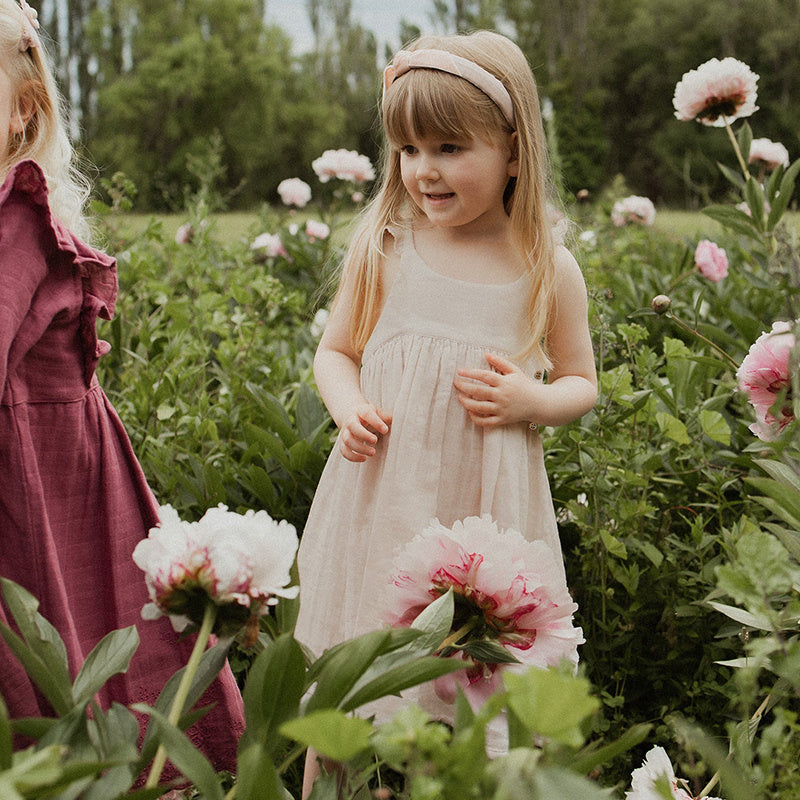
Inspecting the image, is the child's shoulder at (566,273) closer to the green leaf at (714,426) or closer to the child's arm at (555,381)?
the child's arm at (555,381)

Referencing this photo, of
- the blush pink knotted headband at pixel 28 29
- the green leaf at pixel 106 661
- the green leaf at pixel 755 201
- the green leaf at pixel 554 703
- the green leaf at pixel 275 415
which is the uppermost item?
A: the blush pink knotted headband at pixel 28 29

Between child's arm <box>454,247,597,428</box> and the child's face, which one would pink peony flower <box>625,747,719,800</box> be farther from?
the child's face

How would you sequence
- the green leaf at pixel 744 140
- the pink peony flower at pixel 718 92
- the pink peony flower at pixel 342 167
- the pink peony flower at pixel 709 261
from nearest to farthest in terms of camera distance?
1. the green leaf at pixel 744 140
2. the pink peony flower at pixel 718 92
3. the pink peony flower at pixel 709 261
4. the pink peony flower at pixel 342 167

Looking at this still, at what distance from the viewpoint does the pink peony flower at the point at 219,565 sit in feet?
2.32

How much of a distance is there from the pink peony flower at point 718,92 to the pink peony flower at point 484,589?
166 centimetres

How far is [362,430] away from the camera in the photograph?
1.51m

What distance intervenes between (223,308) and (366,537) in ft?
4.45

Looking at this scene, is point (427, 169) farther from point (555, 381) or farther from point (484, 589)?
point (484, 589)

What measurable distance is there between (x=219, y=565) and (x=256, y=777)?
154 millimetres

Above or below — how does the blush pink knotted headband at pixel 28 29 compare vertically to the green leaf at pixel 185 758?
above

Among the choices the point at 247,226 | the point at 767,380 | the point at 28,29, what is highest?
the point at 28,29

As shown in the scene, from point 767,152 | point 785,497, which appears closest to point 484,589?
point 785,497

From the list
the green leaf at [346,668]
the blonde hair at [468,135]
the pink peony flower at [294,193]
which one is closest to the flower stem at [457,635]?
the green leaf at [346,668]

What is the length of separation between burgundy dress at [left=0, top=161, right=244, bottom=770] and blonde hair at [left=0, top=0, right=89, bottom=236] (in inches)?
10.1
